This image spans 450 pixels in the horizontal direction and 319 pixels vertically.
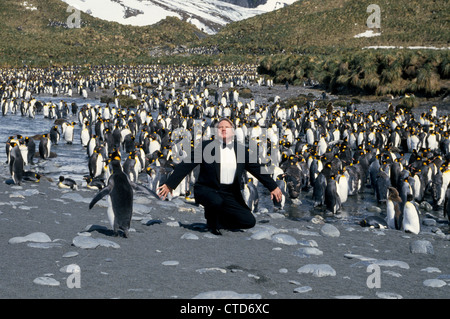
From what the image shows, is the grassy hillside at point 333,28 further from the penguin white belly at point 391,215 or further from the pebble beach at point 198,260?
the pebble beach at point 198,260

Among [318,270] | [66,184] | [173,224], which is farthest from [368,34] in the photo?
[318,270]

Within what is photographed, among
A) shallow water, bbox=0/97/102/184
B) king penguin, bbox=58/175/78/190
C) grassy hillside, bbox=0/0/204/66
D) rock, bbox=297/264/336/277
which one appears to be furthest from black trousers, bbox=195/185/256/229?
grassy hillside, bbox=0/0/204/66

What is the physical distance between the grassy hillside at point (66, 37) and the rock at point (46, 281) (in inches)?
2870

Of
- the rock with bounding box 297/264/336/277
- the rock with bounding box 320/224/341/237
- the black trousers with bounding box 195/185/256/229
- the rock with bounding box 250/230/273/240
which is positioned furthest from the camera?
the rock with bounding box 320/224/341/237

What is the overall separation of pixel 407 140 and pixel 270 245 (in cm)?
1364

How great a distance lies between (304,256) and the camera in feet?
19.5

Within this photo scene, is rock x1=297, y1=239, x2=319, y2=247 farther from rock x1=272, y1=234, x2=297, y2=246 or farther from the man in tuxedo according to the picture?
the man in tuxedo

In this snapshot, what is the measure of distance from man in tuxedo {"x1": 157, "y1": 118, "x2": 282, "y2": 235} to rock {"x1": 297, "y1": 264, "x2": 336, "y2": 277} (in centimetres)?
120

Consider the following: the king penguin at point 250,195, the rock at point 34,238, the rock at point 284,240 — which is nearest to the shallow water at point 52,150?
the king penguin at point 250,195

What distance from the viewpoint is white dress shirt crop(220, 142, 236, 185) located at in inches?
245

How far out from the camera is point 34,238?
590 centimetres

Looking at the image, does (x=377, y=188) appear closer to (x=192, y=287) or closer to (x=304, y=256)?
(x=304, y=256)

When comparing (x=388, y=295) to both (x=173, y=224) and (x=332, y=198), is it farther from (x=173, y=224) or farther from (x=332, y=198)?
(x=332, y=198)
